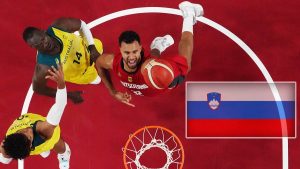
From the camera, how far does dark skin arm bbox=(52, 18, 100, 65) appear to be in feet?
17.7

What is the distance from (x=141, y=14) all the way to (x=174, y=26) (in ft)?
1.58

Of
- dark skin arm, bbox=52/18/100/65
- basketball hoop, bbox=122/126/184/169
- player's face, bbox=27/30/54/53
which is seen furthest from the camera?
basketball hoop, bbox=122/126/184/169

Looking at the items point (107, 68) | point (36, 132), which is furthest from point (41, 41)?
point (36, 132)

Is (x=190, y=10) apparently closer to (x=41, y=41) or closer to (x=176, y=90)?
(x=176, y=90)

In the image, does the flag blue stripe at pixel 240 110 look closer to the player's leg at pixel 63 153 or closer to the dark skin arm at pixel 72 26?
the dark skin arm at pixel 72 26

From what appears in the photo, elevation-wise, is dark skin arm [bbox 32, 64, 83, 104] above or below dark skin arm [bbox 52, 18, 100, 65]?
below

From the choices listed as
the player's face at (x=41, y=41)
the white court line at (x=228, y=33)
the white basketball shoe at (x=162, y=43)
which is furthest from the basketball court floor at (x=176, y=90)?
the player's face at (x=41, y=41)

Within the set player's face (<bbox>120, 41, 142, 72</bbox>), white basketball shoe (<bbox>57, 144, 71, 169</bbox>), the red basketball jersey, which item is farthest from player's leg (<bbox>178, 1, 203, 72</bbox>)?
white basketball shoe (<bbox>57, 144, 71, 169</bbox>)

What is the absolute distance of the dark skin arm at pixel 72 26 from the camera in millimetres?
5387

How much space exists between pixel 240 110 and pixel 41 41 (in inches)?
112

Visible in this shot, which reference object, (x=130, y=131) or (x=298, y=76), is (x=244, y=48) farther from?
(x=130, y=131)

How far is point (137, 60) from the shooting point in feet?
15.7

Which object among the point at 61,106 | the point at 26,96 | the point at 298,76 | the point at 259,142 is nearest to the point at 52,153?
the point at 26,96

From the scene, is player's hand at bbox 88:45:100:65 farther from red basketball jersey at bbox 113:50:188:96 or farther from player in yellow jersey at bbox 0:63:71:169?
player in yellow jersey at bbox 0:63:71:169
